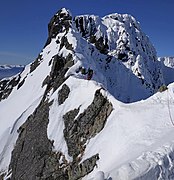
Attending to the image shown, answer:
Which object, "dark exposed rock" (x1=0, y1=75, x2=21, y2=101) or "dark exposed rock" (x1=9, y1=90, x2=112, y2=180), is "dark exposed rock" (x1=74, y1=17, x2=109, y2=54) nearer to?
"dark exposed rock" (x1=0, y1=75, x2=21, y2=101)

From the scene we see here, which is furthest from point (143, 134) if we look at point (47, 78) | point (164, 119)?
point (47, 78)

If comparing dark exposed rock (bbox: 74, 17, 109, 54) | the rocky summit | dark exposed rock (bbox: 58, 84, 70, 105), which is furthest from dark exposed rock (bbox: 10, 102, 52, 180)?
dark exposed rock (bbox: 74, 17, 109, 54)

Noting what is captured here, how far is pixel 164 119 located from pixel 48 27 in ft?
167

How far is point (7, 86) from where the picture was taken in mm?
57969

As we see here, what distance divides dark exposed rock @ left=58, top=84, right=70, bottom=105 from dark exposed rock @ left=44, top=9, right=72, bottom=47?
25.6 m

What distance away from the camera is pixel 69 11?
189 feet

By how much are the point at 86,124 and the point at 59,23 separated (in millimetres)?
39149

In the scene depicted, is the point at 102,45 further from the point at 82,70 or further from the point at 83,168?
the point at 83,168

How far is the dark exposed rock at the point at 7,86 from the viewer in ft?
178

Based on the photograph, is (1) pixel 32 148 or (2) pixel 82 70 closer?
(1) pixel 32 148

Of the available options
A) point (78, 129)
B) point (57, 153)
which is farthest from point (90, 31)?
point (57, 153)

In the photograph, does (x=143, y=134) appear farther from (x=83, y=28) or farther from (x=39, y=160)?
(x=83, y=28)

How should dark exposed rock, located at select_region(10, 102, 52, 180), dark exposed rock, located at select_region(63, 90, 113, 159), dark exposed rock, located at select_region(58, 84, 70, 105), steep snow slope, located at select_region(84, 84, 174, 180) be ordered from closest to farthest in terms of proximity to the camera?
steep snow slope, located at select_region(84, 84, 174, 180), dark exposed rock, located at select_region(63, 90, 113, 159), dark exposed rock, located at select_region(10, 102, 52, 180), dark exposed rock, located at select_region(58, 84, 70, 105)

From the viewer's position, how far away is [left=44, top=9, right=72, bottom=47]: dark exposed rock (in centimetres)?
5323
